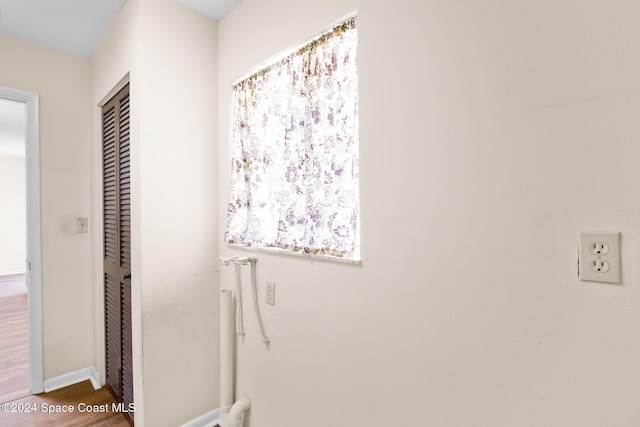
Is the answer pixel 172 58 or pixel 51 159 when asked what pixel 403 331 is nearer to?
pixel 172 58

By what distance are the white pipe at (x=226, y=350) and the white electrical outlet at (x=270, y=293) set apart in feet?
0.92

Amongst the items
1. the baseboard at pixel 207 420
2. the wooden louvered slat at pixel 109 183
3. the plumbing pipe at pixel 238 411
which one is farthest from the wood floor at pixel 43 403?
the wooden louvered slat at pixel 109 183

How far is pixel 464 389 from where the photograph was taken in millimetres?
933

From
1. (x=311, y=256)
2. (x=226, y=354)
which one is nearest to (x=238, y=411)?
(x=226, y=354)

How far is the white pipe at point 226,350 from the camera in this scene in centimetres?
178

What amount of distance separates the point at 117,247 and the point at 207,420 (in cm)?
126

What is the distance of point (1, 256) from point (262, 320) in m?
7.80

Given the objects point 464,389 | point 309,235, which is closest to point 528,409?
point 464,389

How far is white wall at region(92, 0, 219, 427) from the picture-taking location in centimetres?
Result: 166

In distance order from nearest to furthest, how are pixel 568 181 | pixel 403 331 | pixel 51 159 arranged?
pixel 568 181 < pixel 403 331 < pixel 51 159

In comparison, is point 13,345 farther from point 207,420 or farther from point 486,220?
point 486,220

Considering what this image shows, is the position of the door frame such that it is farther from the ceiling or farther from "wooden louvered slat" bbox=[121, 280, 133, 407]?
"wooden louvered slat" bbox=[121, 280, 133, 407]

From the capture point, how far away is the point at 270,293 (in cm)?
161

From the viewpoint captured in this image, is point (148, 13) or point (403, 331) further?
point (148, 13)
